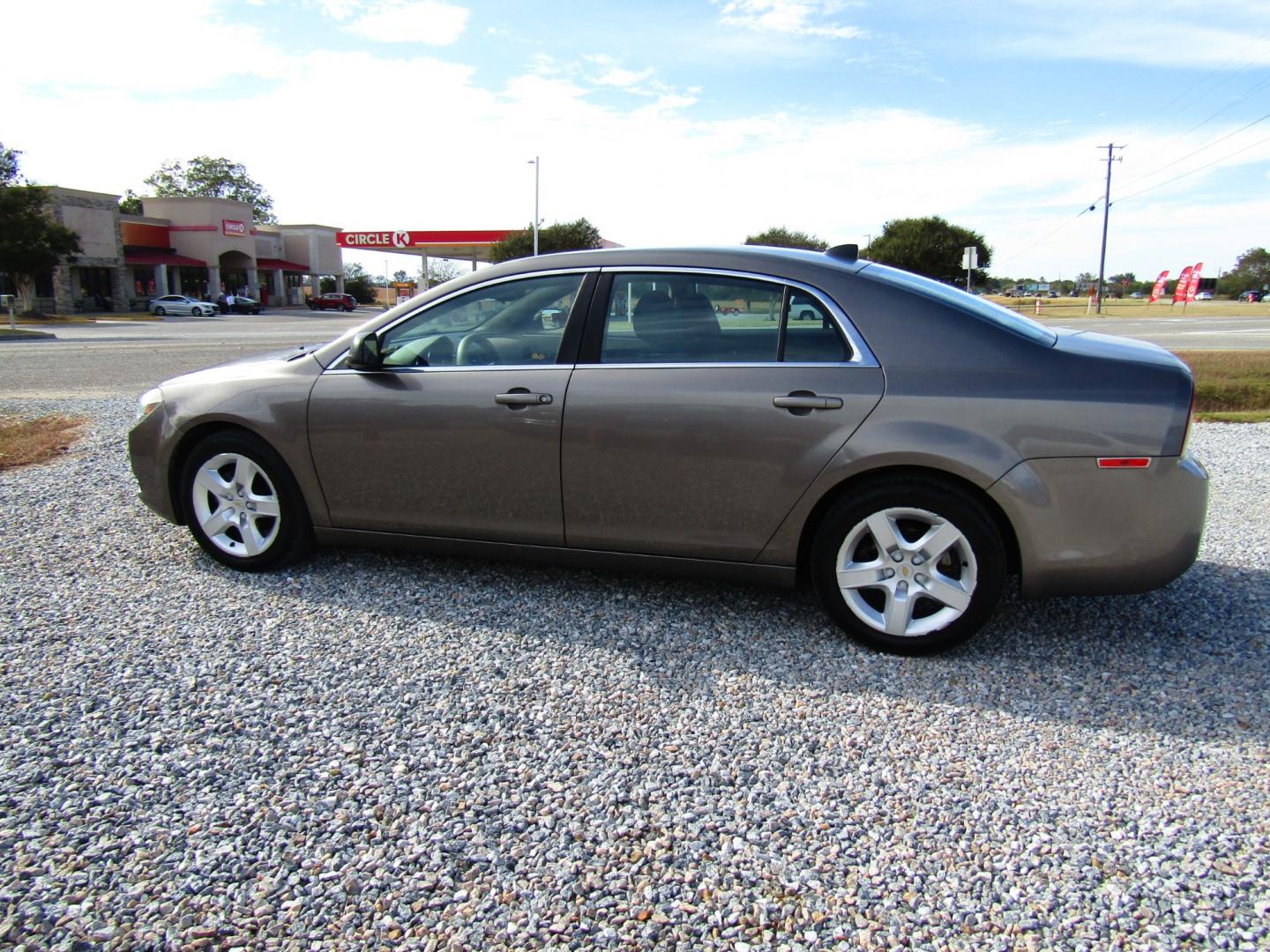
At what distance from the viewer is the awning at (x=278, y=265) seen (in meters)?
64.8

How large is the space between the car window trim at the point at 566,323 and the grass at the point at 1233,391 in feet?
26.1

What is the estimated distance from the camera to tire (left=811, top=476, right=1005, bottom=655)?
333 centimetres

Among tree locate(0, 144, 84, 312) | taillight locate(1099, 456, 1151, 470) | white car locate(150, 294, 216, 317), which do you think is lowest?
taillight locate(1099, 456, 1151, 470)

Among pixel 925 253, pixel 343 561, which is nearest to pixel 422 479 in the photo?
pixel 343 561

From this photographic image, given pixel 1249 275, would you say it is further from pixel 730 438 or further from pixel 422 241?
pixel 730 438

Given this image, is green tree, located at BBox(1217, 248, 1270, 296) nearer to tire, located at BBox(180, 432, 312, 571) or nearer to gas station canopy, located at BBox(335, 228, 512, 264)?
gas station canopy, located at BBox(335, 228, 512, 264)

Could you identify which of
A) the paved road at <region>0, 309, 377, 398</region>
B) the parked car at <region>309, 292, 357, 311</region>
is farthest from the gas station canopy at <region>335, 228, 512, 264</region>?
the paved road at <region>0, 309, 377, 398</region>

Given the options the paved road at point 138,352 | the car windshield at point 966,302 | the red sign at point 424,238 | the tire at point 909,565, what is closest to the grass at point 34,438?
the paved road at point 138,352

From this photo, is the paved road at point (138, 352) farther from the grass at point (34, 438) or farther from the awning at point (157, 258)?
the awning at point (157, 258)

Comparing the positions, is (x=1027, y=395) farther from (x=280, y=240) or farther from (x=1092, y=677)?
(x=280, y=240)

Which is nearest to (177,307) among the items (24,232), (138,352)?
(24,232)

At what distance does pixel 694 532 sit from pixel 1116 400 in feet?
5.49

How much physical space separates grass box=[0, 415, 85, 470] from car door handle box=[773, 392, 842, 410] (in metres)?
6.43

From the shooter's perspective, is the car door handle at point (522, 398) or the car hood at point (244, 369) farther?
the car hood at point (244, 369)
